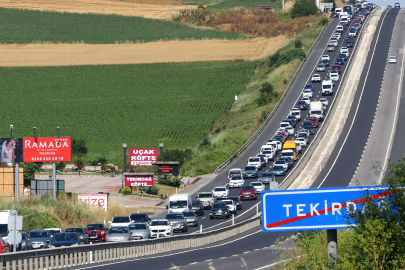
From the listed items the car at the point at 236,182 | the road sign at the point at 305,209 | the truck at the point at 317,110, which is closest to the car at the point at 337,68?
the truck at the point at 317,110

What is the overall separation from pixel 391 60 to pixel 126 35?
67.0 metres

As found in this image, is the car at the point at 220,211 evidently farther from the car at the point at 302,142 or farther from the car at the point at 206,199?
the car at the point at 302,142

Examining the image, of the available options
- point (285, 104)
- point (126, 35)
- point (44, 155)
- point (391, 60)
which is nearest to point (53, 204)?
point (44, 155)

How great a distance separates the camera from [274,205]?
38.7 feet

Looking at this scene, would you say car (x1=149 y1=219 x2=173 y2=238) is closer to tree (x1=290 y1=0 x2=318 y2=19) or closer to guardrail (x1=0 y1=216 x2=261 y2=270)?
guardrail (x1=0 y1=216 x2=261 y2=270)

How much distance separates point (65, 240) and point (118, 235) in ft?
12.3

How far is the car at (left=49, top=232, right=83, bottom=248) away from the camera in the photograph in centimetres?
3008

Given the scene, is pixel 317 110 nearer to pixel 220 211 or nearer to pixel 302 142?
pixel 302 142

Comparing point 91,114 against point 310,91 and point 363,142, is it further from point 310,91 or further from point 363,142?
point 363,142


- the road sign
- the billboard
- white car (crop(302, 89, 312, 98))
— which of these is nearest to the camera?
the road sign

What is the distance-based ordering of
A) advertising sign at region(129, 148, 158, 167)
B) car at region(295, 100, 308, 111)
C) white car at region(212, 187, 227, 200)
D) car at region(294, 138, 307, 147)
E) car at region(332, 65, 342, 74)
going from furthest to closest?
car at region(332, 65, 342, 74)
car at region(295, 100, 308, 111)
car at region(294, 138, 307, 147)
advertising sign at region(129, 148, 158, 167)
white car at region(212, 187, 227, 200)

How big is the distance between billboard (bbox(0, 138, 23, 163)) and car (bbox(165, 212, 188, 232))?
61.0ft

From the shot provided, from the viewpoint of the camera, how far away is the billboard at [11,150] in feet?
177

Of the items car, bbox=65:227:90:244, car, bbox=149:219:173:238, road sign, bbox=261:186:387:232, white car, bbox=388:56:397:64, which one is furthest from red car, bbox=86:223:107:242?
white car, bbox=388:56:397:64
